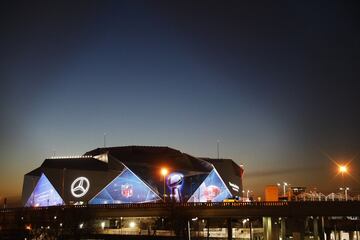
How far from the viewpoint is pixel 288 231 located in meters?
138

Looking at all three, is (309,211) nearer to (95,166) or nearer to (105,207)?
(105,207)

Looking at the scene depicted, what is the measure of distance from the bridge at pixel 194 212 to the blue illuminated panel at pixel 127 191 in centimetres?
2714

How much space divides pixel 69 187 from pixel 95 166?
457 inches

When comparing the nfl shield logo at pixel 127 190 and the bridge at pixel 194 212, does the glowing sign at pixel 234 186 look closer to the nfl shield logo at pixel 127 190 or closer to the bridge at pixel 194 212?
the nfl shield logo at pixel 127 190

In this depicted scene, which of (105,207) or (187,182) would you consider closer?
(105,207)

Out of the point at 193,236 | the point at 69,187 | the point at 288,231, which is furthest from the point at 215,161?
the point at 193,236

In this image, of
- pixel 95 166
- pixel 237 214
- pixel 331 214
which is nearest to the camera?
pixel 331 214

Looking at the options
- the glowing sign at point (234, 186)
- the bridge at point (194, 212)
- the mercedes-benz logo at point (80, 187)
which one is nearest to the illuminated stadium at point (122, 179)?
the mercedes-benz logo at point (80, 187)

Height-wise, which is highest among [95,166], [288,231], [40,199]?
[95,166]

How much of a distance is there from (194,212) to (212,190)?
253 feet

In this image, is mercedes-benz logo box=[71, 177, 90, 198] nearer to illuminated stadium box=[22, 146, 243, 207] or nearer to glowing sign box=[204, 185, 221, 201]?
illuminated stadium box=[22, 146, 243, 207]

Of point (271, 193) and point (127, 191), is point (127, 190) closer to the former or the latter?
point (127, 191)

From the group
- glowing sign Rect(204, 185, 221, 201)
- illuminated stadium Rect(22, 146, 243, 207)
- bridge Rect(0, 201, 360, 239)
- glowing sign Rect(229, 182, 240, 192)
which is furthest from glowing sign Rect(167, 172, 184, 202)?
bridge Rect(0, 201, 360, 239)

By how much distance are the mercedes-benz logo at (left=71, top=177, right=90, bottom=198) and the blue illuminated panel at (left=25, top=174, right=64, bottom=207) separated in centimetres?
511
